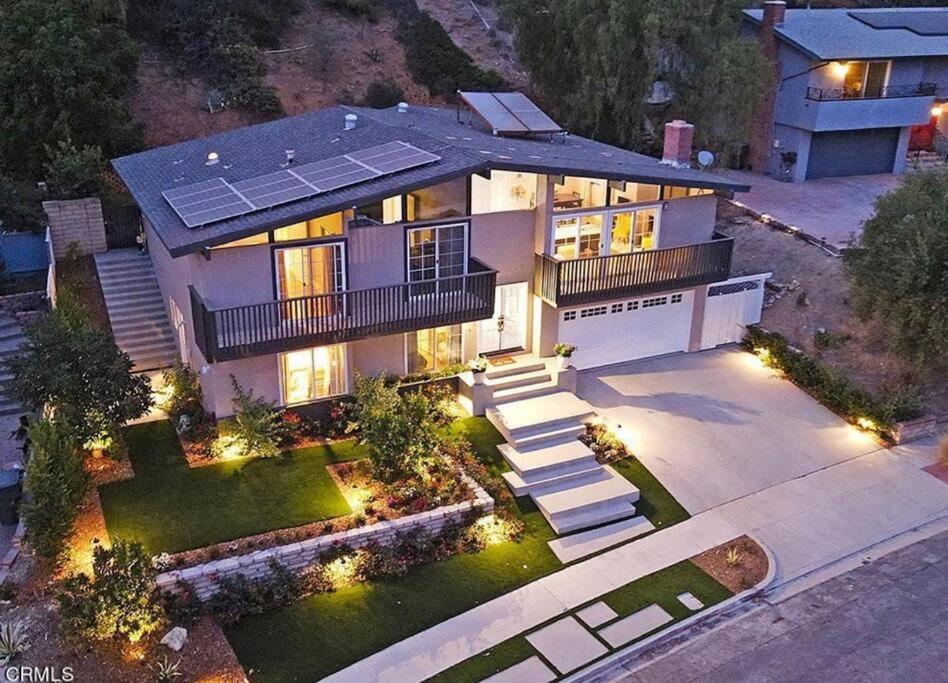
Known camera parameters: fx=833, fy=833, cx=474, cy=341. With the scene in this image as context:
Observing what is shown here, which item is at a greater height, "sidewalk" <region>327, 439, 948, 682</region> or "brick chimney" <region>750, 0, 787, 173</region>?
"brick chimney" <region>750, 0, 787, 173</region>

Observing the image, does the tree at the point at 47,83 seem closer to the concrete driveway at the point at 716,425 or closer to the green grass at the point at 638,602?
the concrete driveway at the point at 716,425

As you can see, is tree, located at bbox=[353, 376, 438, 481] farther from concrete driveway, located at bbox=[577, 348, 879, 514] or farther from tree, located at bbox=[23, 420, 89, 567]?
tree, located at bbox=[23, 420, 89, 567]

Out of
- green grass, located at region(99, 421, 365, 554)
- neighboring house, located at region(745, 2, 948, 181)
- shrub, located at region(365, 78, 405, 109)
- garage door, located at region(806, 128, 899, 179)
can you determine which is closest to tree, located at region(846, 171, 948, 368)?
green grass, located at region(99, 421, 365, 554)

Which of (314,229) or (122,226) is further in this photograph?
(122,226)

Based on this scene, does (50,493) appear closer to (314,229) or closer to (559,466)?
(314,229)

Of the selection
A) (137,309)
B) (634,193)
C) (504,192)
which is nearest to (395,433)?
(504,192)

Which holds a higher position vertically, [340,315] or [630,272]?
[630,272]
